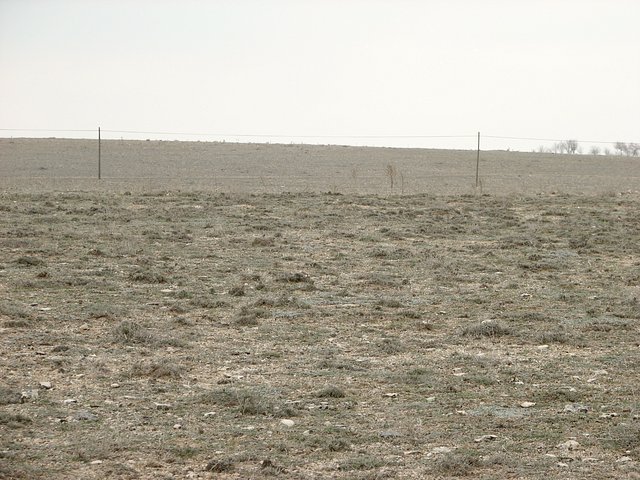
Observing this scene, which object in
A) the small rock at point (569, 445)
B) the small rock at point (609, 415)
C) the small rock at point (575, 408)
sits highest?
the small rock at point (609, 415)

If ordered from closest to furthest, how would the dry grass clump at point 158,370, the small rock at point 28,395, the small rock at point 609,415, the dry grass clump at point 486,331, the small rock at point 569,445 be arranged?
1. the small rock at point 569,445
2. the small rock at point 609,415
3. the small rock at point 28,395
4. the dry grass clump at point 158,370
5. the dry grass clump at point 486,331

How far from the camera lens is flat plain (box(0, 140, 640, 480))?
19.6 feet

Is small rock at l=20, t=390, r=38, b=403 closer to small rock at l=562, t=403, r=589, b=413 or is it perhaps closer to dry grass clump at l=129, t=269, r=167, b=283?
small rock at l=562, t=403, r=589, b=413

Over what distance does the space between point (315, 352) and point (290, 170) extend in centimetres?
3518

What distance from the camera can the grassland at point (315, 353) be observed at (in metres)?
5.97

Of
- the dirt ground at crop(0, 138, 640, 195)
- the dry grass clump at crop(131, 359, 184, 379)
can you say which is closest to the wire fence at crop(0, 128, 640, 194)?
the dirt ground at crop(0, 138, 640, 195)

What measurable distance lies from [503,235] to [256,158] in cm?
3578

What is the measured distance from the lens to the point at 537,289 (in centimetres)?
1246

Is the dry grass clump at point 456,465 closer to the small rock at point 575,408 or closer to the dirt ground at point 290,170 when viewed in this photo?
the small rock at point 575,408

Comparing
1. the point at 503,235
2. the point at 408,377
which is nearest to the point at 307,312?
the point at 408,377

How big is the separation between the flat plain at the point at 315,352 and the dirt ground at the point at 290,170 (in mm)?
11179

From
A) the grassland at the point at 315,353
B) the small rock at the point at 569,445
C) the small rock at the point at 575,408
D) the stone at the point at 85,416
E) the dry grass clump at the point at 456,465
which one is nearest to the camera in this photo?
the dry grass clump at the point at 456,465

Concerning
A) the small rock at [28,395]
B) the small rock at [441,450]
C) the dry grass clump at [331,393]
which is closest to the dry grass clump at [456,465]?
the small rock at [441,450]

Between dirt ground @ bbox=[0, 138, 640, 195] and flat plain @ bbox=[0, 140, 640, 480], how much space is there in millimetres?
11179
